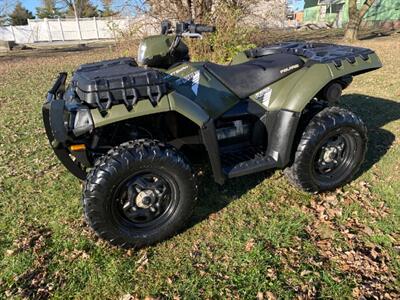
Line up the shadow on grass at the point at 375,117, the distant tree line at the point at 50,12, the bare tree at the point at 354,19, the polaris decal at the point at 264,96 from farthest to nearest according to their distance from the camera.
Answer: the distant tree line at the point at 50,12, the bare tree at the point at 354,19, the shadow on grass at the point at 375,117, the polaris decal at the point at 264,96

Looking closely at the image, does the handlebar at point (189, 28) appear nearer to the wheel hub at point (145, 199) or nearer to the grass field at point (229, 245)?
the wheel hub at point (145, 199)

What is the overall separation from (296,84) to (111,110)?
178 cm

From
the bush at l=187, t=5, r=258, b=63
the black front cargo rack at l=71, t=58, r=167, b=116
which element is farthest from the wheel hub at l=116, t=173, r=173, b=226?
the bush at l=187, t=5, r=258, b=63

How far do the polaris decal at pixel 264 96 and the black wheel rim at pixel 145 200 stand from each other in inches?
48.9

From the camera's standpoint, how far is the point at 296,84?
349 centimetres

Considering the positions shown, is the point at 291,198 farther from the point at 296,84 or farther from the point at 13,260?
the point at 13,260

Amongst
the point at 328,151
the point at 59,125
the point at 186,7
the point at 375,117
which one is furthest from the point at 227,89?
the point at 186,7

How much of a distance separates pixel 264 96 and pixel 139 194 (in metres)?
1.53

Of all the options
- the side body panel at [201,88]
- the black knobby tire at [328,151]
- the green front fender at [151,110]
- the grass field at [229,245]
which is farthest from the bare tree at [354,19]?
the green front fender at [151,110]

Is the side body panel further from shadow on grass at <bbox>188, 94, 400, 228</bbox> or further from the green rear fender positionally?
shadow on grass at <bbox>188, 94, 400, 228</bbox>

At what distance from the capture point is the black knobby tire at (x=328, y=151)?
3.49m

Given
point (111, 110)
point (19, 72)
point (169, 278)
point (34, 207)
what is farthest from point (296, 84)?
point (19, 72)

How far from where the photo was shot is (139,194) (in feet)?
9.64

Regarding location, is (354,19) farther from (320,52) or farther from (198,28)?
(198,28)
